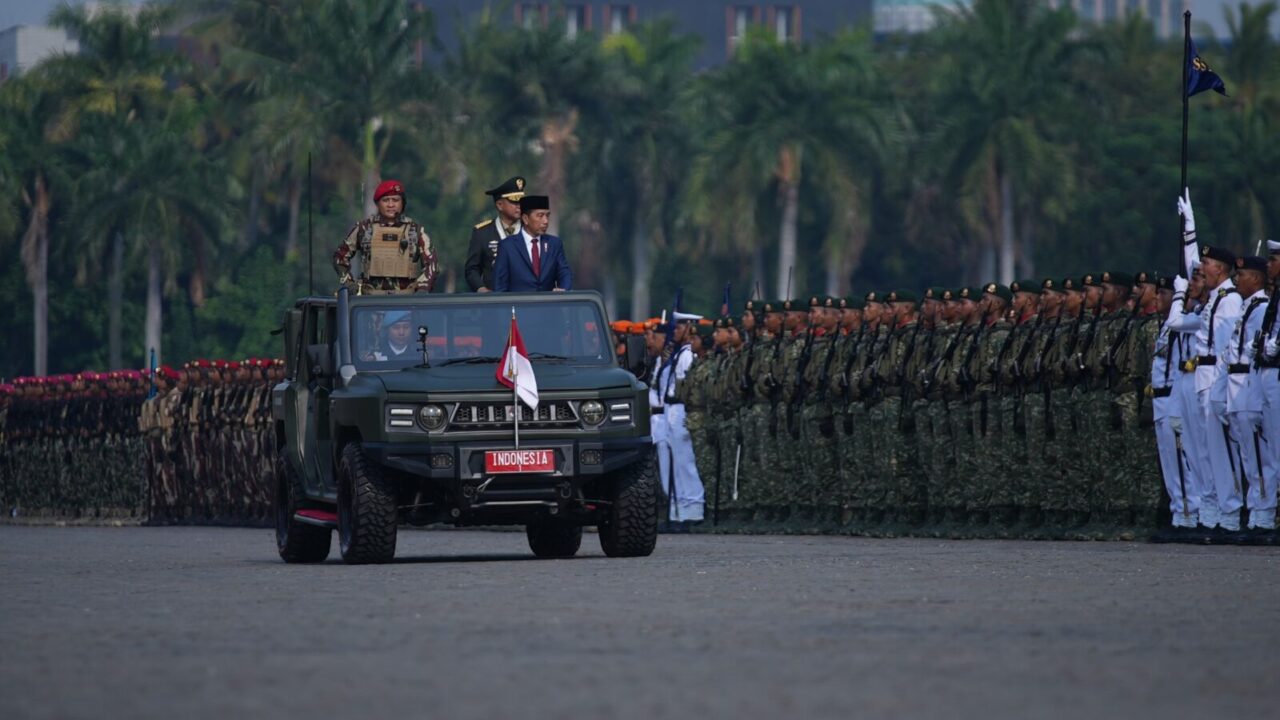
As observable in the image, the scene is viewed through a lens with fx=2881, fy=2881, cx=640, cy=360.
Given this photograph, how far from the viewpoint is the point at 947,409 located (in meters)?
23.1

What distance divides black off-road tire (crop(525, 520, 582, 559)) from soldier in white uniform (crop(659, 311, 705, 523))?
7912 millimetres

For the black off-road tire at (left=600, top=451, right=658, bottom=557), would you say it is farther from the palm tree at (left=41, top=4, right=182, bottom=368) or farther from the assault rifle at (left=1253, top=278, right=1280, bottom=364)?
the palm tree at (left=41, top=4, right=182, bottom=368)

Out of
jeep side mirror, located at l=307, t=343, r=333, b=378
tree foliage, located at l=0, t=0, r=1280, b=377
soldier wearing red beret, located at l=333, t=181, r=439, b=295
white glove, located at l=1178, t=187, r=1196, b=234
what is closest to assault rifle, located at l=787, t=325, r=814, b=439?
white glove, located at l=1178, t=187, r=1196, b=234

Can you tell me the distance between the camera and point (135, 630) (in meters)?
12.0

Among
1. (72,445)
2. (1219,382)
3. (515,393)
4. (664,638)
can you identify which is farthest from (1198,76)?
(72,445)

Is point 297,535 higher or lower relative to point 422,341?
lower

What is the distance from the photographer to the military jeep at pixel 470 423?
17.5m

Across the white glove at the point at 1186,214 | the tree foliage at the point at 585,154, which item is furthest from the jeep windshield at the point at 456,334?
the tree foliage at the point at 585,154

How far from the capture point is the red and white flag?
17516 millimetres

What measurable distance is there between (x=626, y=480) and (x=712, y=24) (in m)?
116

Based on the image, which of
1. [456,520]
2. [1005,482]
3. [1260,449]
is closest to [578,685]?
[456,520]

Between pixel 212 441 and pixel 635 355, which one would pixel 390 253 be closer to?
pixel 635 355

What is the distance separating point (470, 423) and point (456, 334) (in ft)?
3.12

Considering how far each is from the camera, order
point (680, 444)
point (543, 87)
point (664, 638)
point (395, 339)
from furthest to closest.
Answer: point (543, 87), point (680, 444), point (395, 339), point (664, 638)
